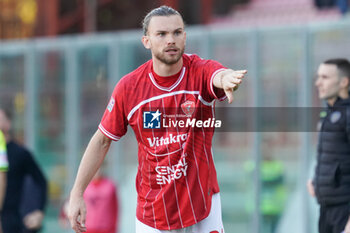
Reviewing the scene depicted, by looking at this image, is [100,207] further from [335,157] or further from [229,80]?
[229,80]

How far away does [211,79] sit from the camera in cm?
484

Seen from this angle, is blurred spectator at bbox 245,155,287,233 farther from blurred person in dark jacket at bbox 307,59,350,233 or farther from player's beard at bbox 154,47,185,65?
player's beard at bbox 154,47,185,65

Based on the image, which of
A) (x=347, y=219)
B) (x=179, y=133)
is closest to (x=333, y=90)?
(x=347, y=219)

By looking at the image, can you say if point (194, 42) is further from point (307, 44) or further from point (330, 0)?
point (330, 0)

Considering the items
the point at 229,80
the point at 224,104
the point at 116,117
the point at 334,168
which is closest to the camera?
the point at 229,80

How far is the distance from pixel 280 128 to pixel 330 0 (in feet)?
17.2

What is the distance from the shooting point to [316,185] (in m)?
6.75

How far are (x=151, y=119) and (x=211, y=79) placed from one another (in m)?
0.50

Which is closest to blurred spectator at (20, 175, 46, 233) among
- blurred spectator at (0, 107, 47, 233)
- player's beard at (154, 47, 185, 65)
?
blurred spectator at (0, 107, 47, 233)

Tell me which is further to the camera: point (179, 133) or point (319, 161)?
point (319, 161)

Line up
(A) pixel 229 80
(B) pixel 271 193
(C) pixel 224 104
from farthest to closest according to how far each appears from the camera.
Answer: (C) pixel 224 104, (B) pixel 271 193, (A) pixel 229 80

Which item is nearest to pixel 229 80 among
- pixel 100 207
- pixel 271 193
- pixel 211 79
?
pixel 211 79

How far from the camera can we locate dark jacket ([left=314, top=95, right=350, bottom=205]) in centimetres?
655

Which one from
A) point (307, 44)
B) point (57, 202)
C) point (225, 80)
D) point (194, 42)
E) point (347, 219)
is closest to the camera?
point (225, 80)
